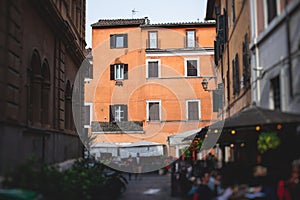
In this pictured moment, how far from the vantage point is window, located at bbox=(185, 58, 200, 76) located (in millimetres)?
33969

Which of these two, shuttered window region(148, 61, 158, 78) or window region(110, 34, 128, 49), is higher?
window region(110, 34, 128, 49)

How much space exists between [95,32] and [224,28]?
17.3 meters

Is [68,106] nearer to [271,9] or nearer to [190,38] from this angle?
[271,9]

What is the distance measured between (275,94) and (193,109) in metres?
22.5

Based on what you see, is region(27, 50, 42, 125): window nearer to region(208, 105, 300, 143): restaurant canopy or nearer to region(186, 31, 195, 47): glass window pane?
region(208, 105, 300, 143): restaurant canopy

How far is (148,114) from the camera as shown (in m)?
33.4

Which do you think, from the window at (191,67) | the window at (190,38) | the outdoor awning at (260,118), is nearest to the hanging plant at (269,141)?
the outdoor awning at (260,118)

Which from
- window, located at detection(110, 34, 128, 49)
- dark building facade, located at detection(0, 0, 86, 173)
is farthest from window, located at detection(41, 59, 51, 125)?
window, located at detection(110, 34, 128, 49)

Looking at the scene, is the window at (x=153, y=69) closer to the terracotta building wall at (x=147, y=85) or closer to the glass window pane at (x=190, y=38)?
the terracotta building wall at (x=147, y=85)

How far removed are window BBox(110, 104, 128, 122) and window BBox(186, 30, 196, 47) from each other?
22.7ft

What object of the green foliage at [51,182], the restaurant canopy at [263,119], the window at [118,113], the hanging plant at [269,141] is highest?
the window at [118,113]

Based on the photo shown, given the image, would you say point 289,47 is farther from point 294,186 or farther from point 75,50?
point 75,50

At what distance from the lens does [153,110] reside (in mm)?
33500

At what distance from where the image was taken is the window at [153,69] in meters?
33.9
